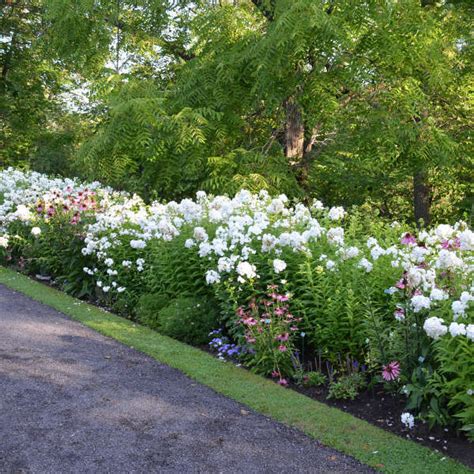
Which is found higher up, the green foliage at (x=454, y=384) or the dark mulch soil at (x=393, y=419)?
the green foliage at (x=454, y=384)

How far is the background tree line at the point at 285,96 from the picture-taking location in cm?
777

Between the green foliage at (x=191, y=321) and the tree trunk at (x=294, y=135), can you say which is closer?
the green foliage at (x=191, y=321)

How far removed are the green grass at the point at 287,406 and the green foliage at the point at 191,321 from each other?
138 millimetres

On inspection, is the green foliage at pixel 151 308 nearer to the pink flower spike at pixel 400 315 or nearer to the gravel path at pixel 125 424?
the gravel path at pixel 125 424

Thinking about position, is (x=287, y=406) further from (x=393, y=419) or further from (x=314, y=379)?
(x=393, y=419)

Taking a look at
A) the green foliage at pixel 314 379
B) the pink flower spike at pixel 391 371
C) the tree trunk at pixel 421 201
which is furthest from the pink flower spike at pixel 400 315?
the tree trunk at pixel 421 201

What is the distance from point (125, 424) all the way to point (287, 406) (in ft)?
3.59

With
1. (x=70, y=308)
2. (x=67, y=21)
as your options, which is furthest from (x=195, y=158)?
(x=67, y=21)

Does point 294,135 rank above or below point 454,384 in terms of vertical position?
above

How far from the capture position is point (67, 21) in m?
9.85

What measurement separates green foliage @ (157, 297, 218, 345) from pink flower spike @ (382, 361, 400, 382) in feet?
6.78

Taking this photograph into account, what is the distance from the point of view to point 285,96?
845 cm

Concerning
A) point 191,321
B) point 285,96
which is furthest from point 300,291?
point 285,96

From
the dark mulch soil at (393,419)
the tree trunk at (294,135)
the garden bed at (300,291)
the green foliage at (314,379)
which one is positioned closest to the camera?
the dark mulch soil at (393,419)
